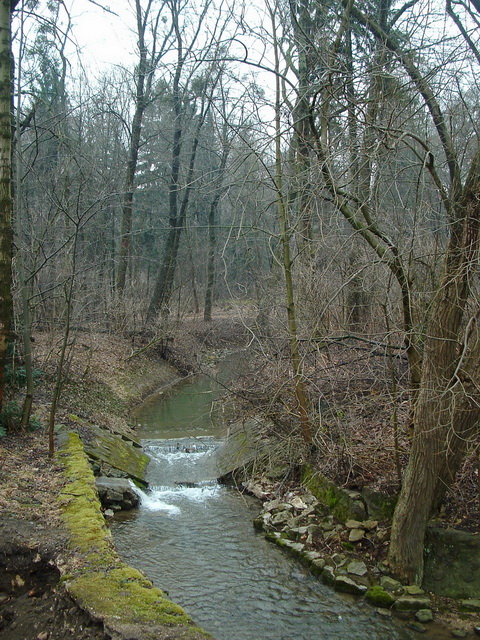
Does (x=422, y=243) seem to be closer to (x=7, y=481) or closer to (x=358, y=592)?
(x=358, y=592)

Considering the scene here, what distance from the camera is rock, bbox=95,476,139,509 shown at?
8125mm

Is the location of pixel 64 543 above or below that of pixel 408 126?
below

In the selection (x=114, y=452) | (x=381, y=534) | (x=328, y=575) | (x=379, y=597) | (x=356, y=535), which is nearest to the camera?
(x=379, y=597)

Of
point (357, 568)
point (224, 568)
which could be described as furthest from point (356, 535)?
point (224, 568)

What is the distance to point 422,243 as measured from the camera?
23.5 feet

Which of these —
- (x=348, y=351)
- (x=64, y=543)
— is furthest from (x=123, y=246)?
(x=64, y=543)

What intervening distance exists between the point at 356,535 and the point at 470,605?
1.49 metres

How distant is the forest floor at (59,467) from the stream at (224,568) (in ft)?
3.69

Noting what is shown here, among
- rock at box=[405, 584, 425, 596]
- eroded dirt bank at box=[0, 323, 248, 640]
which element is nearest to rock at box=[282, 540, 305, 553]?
rock at box=[405, 584, 425, 596]

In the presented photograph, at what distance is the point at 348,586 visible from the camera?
593cm

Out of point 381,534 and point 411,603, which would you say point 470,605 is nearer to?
point 411,603

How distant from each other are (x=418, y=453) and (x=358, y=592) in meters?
1.59

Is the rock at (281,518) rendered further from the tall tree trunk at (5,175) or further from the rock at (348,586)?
the tall tree trunk at (5,175)

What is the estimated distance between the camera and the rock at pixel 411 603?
5.52 metres
